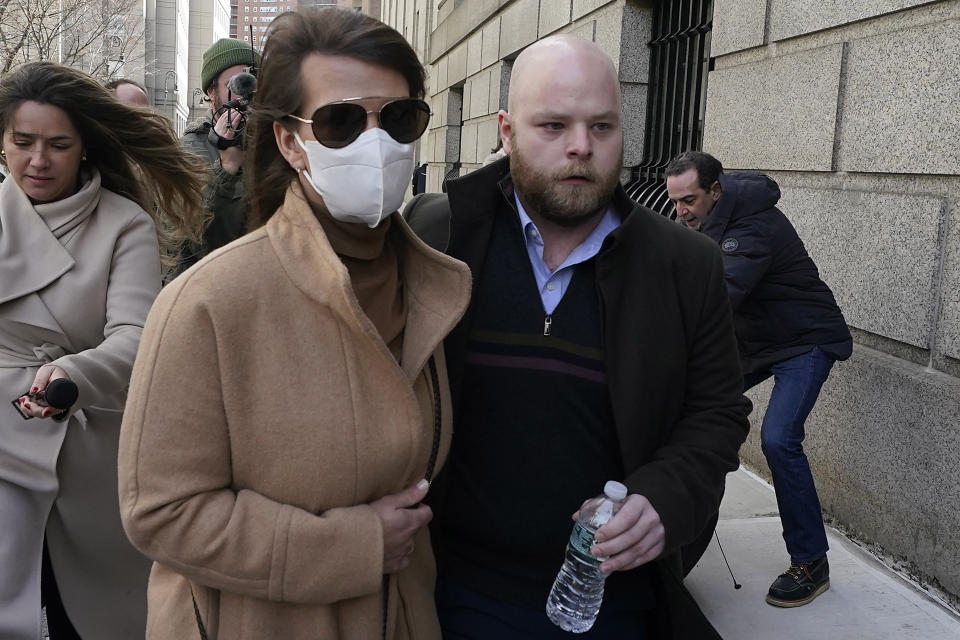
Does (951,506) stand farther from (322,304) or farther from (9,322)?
(9,322)

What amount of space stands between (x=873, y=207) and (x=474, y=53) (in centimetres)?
1042

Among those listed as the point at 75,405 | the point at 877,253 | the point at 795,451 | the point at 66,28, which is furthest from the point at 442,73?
the point at 75,405

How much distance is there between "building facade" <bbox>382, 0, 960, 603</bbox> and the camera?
427 centimetres

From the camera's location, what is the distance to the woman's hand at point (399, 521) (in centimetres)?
181

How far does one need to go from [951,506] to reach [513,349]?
272 centimetres

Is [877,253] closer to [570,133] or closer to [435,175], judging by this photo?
[570,133]

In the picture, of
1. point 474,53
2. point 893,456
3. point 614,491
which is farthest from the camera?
point 474,53

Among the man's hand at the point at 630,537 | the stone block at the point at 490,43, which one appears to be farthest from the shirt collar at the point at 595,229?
the stone block at the point at 490,43

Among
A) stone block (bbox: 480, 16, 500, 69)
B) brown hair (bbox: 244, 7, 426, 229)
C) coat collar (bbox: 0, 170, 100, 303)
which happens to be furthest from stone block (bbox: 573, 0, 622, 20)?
brown hair (bbox: 244, 7, 426, 229)

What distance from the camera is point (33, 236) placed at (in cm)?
330

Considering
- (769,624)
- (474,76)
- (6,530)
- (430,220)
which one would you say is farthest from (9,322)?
(474,76)

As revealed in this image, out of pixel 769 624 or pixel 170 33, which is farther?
pixel 170 33

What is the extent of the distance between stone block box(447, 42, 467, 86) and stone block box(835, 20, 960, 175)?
35.8 ft

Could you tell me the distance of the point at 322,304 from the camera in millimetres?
1781
